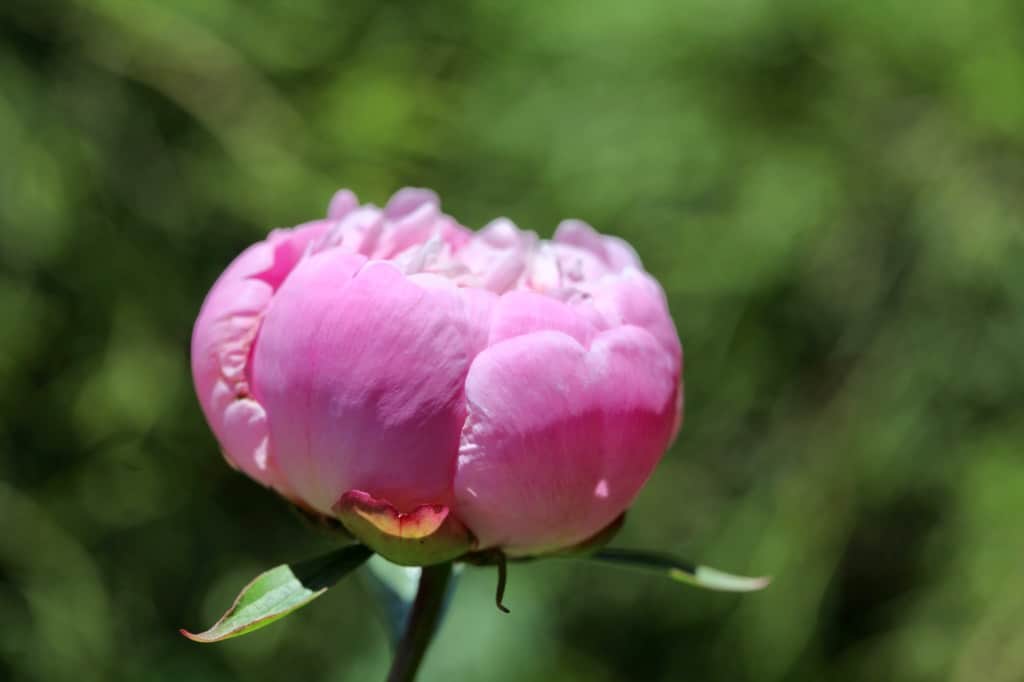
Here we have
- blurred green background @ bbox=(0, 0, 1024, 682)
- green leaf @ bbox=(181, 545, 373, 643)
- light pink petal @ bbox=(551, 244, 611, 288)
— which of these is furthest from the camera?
blurred green background @ bbox=(0, 0, 1024, 682)

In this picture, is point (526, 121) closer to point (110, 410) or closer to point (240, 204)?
point (240, 204)

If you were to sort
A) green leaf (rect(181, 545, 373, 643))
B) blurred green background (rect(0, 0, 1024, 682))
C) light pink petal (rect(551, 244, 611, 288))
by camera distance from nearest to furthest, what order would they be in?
green leaf (rect(181, 545, 373, 643)), light pink petal (rect(551, 244, 611, 288)), blurred green background (rect(0, 0, 1024, 682))

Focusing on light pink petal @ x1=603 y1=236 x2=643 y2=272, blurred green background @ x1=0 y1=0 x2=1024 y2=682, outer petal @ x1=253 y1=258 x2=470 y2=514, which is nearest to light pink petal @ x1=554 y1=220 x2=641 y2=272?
light pink petal @ x1=603 y1=236 x2=643 y2=272

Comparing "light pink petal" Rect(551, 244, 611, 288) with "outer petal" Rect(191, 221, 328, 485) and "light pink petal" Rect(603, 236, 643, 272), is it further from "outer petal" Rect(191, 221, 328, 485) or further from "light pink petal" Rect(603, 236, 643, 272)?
"outer petal" Rect(191, 221, 328, 485)

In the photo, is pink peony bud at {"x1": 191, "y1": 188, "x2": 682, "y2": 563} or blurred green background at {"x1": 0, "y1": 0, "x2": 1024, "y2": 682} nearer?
pink peony bud at {"x1": 191, "y1": 188, "x2": 682, "y2": 563}

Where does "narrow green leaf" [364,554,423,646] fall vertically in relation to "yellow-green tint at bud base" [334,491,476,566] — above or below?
below

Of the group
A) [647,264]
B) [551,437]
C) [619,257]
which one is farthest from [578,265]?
[647,264]

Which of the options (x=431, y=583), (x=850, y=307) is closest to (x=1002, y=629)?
(x=850, y=307)

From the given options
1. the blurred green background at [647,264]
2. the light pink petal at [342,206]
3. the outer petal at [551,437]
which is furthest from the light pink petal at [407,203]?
the blurred green background at [647,264]
